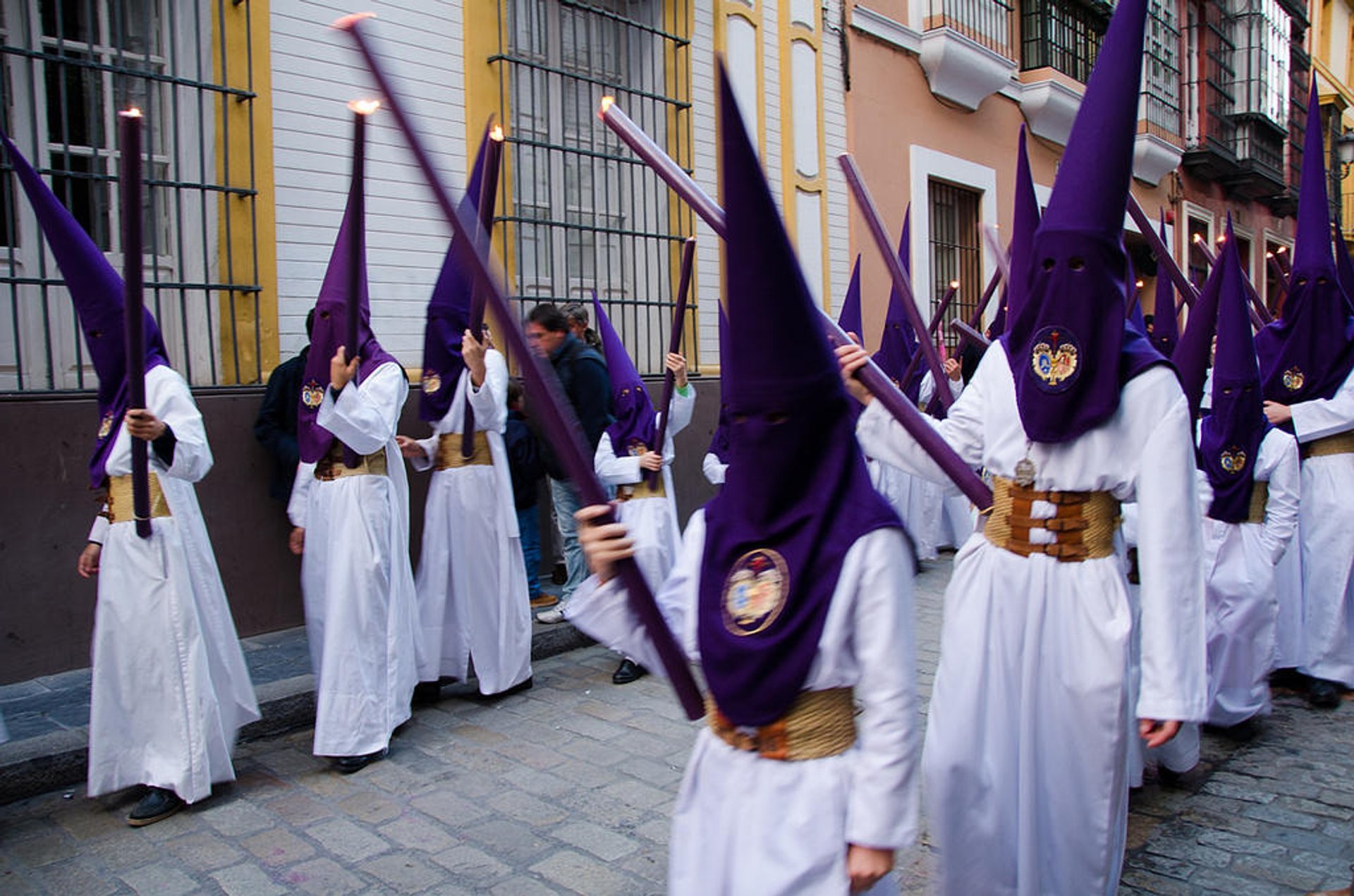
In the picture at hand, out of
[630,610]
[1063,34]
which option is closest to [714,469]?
[630,610]

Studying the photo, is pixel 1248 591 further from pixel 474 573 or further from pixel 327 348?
pixel 327 348

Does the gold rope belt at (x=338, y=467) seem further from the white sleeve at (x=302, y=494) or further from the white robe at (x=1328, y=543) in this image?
the white robe at (x=1328, y=543)

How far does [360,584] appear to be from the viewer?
15.6 ft

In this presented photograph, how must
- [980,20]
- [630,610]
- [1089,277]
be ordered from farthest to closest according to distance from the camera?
1. [980,20]
2. [1089,277]
3. [630,610]

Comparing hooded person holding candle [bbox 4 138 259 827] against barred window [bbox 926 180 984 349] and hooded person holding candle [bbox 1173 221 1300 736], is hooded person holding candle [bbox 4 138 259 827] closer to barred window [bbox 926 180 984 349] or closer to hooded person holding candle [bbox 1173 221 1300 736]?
hooded person holding candle [bbox 1173 221 1300 736]

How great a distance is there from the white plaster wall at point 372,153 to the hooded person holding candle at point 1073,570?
4.90m

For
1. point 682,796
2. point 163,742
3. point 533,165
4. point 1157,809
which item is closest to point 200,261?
point 533,165

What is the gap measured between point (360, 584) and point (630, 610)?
2.82 metres

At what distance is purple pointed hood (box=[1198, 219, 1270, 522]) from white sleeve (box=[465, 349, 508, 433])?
3.58 metres

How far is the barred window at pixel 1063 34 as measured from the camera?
14.5 meters

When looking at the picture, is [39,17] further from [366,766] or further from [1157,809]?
[1157,809]

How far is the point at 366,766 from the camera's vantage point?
462 cm

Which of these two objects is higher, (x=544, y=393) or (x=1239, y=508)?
(x=544, y=393)

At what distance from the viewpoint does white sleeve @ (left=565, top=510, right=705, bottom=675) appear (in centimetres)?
234
